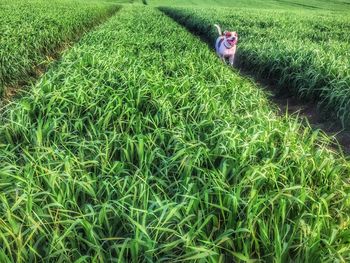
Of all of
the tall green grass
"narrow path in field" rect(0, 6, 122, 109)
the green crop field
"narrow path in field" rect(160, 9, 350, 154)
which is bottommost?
the tall green grass

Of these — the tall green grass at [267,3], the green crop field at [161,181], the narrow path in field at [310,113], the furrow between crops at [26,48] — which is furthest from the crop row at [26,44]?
the tall green grass at [267,3]

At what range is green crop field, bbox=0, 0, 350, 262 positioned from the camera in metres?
2.34

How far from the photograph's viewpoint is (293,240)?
8.07 ft

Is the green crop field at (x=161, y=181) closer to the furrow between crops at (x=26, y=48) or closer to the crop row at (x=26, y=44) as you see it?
the furrow between crops at (x=26, y=48)

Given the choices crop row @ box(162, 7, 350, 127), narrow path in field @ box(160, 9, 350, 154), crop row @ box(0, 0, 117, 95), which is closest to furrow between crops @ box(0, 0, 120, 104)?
crop row @ box(0, 0, 117, 95)

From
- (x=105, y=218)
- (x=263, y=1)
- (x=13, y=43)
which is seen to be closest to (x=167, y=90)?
(x=105, y=218)

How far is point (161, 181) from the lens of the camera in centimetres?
293

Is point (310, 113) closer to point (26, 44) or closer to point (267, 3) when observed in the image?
point (26, 44)

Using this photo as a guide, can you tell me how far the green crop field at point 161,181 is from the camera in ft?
7.67

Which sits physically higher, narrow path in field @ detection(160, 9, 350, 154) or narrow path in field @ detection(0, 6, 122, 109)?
narrow path in field @ detection(160, 9, 350, 154)

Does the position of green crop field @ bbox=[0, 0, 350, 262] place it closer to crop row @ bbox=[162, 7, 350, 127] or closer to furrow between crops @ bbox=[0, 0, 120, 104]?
furrow between crops @ bbox=[0, 0, 120, 104]

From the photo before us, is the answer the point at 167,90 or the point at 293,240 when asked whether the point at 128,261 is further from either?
the point at 167,90

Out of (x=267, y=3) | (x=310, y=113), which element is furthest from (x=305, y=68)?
(x=267, y=3)

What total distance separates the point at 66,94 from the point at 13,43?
495 centimetres
